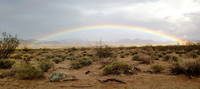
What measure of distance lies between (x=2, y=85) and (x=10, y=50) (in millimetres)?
13741

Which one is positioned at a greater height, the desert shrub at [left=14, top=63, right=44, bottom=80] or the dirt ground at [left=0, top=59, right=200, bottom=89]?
the desert shrub at [left=14, top=63, right=44, bottom=80]

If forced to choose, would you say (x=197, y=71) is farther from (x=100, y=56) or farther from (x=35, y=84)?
(x=100, y=56)

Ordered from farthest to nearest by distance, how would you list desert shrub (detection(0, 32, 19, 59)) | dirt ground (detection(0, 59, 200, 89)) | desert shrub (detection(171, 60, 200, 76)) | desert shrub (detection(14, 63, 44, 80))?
desert shrub (detection(0, 32, 19, 59)), desert shrub (detection(14, 63, 44, 80)), desert shrub (detection(171, 60, 200, 76)), dirt ground (detection(0, 59, 200, 89))

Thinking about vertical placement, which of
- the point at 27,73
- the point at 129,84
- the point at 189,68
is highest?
the point at 189,68

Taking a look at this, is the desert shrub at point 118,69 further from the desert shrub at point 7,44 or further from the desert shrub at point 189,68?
the desert shrub at point 7,44

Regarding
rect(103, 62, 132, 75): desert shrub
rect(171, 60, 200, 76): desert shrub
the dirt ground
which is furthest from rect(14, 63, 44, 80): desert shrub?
rect(171, 60, 200, 76): desert shrub

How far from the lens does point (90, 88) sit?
30.5 feet

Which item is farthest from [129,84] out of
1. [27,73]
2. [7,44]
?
[7,44]

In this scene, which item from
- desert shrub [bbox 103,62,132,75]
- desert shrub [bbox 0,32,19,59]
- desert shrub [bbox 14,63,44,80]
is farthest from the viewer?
desert shrub [bbox 0,32,19,59]

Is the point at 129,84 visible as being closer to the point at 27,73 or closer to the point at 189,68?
the point at 189,68

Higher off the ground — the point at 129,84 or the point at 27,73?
the point at 27,73

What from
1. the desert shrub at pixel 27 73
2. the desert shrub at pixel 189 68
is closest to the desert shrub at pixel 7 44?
the desert shrub at pixel 27 73

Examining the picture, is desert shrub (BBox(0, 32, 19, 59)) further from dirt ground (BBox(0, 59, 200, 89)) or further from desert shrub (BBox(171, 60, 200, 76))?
desert shrub (BBox(171, 60, 200, 76))

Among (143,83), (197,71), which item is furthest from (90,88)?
(197,71)
